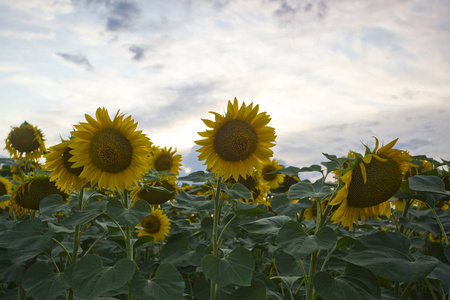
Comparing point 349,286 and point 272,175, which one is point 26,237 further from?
point 272,175

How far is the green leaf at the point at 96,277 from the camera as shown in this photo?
233 cm

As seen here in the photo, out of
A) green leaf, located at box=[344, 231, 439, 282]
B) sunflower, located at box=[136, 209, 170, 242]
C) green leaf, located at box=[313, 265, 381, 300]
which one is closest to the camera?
green leaf, located at box=[344, 231, 439, 282]

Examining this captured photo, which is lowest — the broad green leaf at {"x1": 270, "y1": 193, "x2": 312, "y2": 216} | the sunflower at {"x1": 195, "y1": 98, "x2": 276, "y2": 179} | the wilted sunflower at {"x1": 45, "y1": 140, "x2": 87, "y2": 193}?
the broad green leaf at {"x1": 270, "y1": 193, "x2": 312, "y2": 216}

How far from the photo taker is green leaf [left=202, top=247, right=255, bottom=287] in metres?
2.39

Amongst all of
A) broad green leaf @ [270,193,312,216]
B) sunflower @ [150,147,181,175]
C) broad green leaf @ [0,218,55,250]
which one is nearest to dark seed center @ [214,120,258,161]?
broad green leaf @ [270,193,312,216]

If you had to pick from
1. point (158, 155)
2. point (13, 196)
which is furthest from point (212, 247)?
point (158, 155)

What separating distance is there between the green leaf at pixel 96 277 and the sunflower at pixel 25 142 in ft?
15.7

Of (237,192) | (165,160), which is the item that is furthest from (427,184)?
(165,160)

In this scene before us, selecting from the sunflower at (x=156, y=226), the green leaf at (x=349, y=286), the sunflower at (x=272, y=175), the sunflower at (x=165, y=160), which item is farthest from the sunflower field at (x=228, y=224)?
the sunflower at (x=165, y=160)

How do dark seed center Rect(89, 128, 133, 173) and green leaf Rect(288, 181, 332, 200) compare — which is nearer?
green leaf Rect(288, 181, 332, 200)

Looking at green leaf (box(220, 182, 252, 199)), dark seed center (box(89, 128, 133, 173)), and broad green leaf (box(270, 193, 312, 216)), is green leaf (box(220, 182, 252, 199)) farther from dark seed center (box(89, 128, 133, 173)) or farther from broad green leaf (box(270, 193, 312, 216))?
dark seed center (box(89, 128, 133, 173))

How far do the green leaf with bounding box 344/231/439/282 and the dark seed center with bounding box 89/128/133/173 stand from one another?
170cm

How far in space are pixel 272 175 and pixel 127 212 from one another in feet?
13.7

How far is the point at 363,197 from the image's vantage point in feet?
7.98
